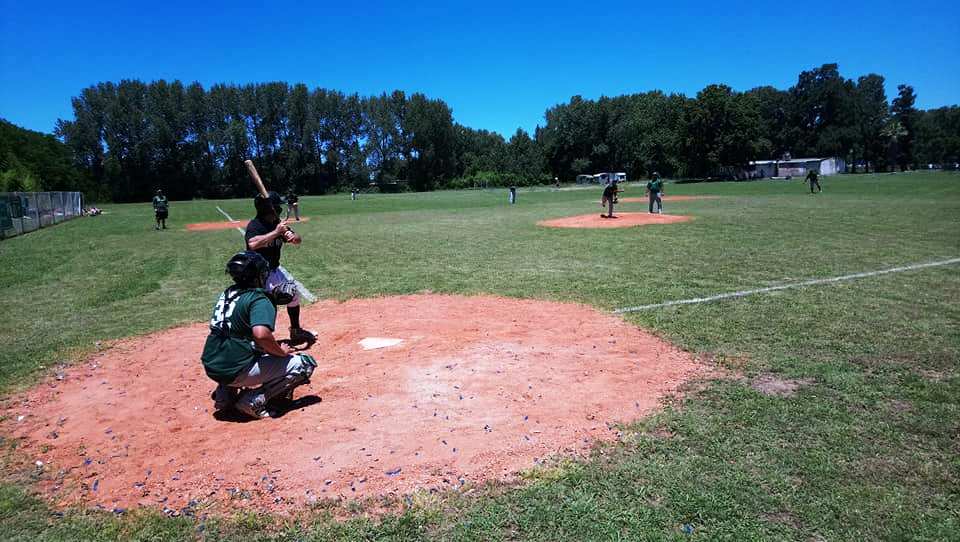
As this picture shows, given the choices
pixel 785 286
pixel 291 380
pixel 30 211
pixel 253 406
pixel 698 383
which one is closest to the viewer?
pixel 253 406

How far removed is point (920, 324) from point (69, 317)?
12.9 meters

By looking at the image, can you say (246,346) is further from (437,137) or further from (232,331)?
(437,137)

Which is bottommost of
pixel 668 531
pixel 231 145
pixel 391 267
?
pixel 668 531

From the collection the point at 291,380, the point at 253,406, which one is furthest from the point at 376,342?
the point at 253,406

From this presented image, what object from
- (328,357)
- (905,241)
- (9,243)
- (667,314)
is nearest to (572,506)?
(328,357)

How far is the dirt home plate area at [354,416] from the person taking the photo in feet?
13.1

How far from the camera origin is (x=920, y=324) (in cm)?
732

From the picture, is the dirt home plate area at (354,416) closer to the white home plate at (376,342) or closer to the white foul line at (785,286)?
the white home plate at (376,342)

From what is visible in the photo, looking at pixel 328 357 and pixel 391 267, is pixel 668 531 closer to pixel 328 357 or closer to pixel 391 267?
pixel 328 357

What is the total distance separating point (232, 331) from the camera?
16.0 ft

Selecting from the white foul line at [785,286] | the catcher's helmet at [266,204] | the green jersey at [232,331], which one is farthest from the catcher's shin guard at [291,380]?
the white foul line at [785,286]

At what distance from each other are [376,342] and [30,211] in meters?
32.0

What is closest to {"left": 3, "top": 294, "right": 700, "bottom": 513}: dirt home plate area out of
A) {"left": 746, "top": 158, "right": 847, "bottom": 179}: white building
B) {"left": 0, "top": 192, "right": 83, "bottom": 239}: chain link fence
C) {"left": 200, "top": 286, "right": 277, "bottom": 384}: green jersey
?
{"left": 200, "top": 286, "right": 277, "bottom": 384}: green jersey

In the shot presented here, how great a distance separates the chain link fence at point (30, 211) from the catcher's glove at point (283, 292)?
24869 mm
